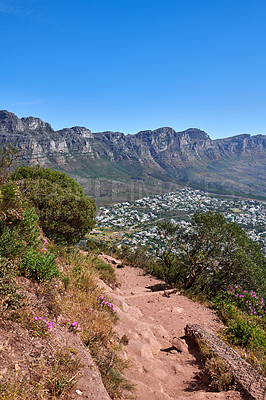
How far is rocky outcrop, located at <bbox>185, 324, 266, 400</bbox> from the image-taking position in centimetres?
353

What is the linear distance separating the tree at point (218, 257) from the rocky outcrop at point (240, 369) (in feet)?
18.6

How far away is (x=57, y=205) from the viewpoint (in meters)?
11.1

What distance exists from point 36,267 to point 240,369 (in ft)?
13.4

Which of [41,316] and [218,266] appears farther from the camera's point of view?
[218,266]

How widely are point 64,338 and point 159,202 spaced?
288 ft

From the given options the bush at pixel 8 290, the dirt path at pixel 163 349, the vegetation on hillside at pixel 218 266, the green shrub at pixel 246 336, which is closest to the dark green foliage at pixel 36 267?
the bush at pixel 8 290

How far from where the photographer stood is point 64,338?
334 cm

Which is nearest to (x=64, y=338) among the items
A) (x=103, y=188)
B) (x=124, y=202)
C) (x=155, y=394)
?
(x=155, y=394)

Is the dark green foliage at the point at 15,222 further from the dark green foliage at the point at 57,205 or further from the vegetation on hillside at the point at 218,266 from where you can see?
the vegetation on hillside at the point at 218,266

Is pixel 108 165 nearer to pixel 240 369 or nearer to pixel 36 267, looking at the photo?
pixel 36 267

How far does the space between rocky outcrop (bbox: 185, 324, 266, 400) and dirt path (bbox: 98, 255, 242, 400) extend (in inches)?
9.6

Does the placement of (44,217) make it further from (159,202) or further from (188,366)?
(159,202)

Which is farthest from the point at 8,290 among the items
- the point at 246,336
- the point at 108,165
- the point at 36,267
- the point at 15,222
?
the point at 108,165

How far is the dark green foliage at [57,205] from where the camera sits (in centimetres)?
1048
